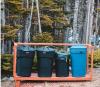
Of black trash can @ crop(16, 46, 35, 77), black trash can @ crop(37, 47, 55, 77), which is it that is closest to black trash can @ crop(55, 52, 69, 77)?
black trash can @ crop(37, 47, 55, 77)

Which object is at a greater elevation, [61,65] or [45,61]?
[45,61]

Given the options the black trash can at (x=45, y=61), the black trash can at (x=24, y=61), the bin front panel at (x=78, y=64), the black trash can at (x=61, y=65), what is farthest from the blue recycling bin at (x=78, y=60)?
the black trash can at (x=24, y=61)

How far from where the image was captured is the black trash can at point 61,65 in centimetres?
811

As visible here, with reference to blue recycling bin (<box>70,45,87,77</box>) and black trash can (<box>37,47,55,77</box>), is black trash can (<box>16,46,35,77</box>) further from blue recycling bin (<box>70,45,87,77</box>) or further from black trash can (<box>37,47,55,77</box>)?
blue recycling bin (<box>70,45,87,77</box>)

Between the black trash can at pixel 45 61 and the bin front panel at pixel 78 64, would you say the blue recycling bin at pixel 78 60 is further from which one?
the black trash can at pixel 45 61

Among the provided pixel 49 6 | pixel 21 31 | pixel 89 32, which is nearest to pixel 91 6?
pixel 89 32

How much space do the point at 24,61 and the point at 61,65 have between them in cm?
87

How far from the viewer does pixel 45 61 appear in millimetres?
7988

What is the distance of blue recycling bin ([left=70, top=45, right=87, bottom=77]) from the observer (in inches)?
321

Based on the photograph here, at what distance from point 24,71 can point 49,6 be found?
3.78 m

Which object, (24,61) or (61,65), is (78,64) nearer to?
(61,65)

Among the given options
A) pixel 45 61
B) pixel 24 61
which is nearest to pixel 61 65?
pixel 45 61

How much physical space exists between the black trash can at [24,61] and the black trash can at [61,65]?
620mm

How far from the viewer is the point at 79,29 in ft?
41.4
